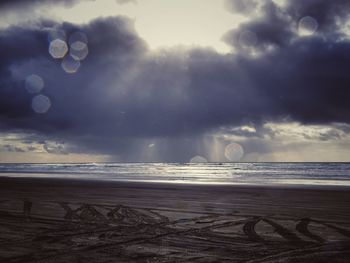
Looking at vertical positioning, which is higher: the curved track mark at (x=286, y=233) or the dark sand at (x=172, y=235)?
the curved track mark at (x=286, y=233)

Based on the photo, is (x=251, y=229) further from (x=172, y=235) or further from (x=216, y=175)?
(x=216, y=175)

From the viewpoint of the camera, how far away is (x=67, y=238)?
22.8 ft

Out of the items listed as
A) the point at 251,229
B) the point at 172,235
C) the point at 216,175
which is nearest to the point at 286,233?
the point at 251,229

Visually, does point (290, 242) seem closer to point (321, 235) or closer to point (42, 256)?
point (321, 235)

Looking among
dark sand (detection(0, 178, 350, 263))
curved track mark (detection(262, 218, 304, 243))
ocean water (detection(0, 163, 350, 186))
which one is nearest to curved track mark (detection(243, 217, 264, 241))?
dark sand (detection(0, 178, 350, 263))

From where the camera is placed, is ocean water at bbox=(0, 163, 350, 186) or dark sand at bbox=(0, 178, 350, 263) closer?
dark sand at bbox=(0, 178, 350, 263)

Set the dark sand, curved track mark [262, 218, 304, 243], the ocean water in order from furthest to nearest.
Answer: the ocean water → curved track mark [262, 218, 304, 243] → the dark sand

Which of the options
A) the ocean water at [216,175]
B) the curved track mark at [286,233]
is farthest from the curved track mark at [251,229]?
the ocean water at [216,175]

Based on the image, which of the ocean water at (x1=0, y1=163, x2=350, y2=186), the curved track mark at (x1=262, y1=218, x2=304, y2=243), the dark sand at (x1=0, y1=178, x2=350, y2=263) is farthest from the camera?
the ocean water at (x1=0, y1=163, x2=350, y2=186)

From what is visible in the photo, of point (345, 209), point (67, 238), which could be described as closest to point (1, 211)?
point (67, 238)

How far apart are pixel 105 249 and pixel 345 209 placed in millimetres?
9704

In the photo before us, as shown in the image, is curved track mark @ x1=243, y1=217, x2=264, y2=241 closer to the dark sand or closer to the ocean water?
the dark sand

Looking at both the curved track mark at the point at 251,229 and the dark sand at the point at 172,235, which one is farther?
the curved track mark at the point at 251,229

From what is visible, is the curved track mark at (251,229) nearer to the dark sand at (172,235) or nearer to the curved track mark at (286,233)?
the dark sand at (172,235)
